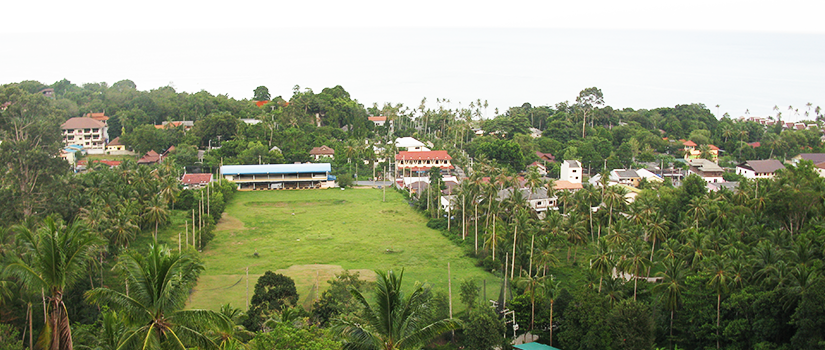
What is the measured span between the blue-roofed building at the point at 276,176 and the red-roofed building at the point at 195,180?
1695 mm

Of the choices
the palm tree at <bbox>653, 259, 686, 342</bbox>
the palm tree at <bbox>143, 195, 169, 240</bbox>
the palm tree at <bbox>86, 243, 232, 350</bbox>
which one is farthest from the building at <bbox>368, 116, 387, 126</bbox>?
the palm tree at <bbox>86, 243, 232, 350</bbox>

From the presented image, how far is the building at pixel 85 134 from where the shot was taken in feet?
182

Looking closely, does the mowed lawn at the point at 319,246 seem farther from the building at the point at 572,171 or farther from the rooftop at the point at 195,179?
the building at the point at 572,171

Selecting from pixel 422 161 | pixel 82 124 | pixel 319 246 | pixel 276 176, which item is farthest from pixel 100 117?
pixel 319 246

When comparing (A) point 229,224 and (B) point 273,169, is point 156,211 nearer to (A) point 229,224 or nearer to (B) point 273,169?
(A) point 229,224

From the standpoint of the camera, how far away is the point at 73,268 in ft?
33.5

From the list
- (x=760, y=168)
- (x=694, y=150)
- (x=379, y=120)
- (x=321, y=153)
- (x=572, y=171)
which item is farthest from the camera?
(x=379, y=120)

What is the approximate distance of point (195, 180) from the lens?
141 ft

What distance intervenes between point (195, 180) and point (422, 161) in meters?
16.6

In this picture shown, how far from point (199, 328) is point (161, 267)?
1.32m

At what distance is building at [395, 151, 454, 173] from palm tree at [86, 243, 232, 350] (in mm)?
40442

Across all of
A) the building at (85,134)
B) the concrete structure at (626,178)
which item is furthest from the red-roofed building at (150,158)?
the concrete structure at (626,178)

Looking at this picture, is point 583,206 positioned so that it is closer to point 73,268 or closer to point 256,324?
point 256,324

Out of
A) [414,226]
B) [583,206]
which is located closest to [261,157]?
[414,226]
